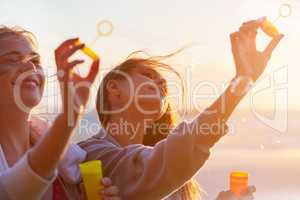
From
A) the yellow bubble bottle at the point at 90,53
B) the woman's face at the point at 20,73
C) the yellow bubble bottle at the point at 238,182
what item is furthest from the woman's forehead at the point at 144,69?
the yellow bubble bottle at the point at 90,53

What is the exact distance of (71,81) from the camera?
120 cm

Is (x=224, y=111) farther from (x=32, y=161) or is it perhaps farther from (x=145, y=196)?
(x=32, y=161)

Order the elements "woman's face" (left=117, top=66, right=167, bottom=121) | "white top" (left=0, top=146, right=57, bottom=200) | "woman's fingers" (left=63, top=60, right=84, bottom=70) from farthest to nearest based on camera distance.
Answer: "woman's face" (left=117, top=66, right=167, bottom=121) → "white top" (left=0, top=146, right=57, bottom=200) → "woman's fingers" (left=63, top=60, right=84, bottom=70)

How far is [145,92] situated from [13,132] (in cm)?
41

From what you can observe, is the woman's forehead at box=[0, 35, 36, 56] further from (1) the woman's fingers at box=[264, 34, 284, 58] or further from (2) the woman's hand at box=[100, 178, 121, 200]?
(1) the woman's fingers at box=[264, 34, 284, 58]

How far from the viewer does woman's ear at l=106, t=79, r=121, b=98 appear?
5.92 ft

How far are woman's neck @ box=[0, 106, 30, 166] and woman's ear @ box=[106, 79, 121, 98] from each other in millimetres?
324

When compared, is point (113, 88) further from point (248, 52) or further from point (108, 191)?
point (248, 52)

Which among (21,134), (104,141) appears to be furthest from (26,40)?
(104,141)

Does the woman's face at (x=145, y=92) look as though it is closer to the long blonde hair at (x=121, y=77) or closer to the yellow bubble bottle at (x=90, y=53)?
the long blonde hair at (x=121, y=77)

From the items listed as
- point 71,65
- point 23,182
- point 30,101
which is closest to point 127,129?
point 30,101

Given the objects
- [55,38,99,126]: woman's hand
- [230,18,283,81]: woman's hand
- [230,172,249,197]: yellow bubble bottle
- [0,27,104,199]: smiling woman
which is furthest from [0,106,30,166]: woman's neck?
[230,172,249,197]: yellow bubble bottle

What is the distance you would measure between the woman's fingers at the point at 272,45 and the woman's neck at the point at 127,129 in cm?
47

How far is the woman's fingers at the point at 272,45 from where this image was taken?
1461 millimetres
